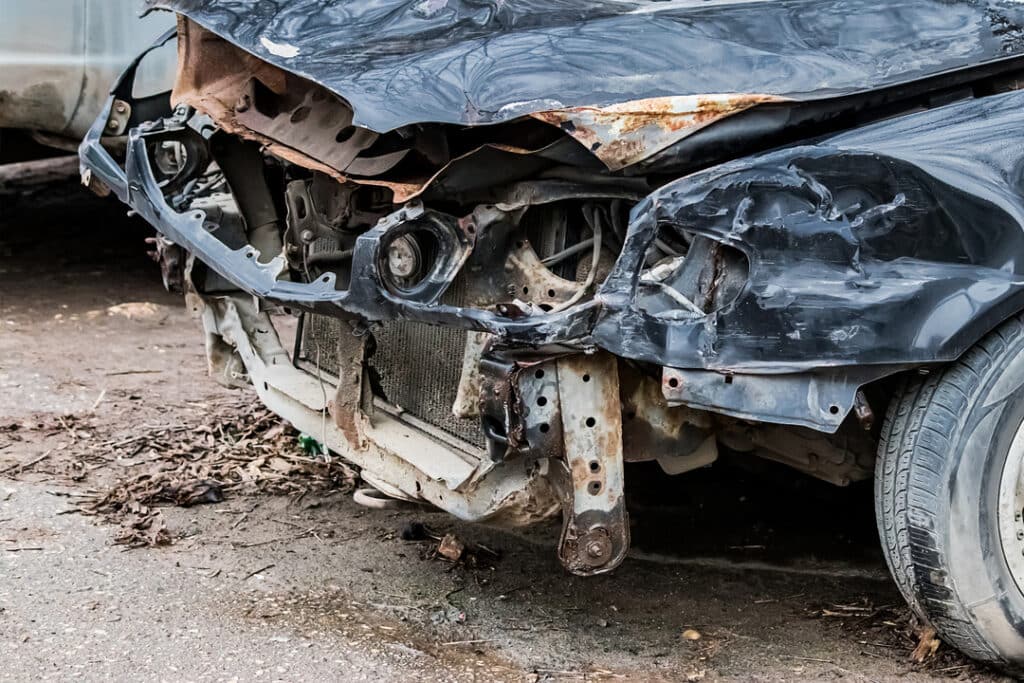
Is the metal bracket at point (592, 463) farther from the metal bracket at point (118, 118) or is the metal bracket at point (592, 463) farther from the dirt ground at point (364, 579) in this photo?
the metal bracket at point (118, 118)

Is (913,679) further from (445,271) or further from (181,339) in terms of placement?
(181,339)

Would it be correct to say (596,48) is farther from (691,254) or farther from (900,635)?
(900,635)

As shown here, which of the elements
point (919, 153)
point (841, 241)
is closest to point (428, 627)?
point (841, 241)

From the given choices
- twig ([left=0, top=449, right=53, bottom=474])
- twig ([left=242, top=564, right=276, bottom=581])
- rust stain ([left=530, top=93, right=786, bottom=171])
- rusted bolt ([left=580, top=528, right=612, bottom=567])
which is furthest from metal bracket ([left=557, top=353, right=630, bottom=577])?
twig ([left=0, top=449, right=53, bottom=474])

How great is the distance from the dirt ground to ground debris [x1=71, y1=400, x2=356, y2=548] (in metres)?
0.01

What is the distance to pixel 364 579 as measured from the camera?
4035 millimetres

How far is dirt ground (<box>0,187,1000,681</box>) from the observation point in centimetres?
351

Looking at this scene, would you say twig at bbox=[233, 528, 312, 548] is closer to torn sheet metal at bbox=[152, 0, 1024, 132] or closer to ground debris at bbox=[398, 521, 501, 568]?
ground debris at bbox=[398, 521, 501, 568]

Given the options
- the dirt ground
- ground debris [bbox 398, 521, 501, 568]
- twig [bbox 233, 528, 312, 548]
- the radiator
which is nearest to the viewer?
the dirt ground

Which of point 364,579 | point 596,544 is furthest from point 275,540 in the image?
point 596,544

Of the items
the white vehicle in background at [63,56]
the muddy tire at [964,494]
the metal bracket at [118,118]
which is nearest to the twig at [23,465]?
the metal bracket at [118,118]

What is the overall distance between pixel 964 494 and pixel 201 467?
106 inches

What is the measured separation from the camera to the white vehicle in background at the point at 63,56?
6215mm

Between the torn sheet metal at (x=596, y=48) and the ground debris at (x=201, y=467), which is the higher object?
the torn sheet metal at (x=596, y=48)
